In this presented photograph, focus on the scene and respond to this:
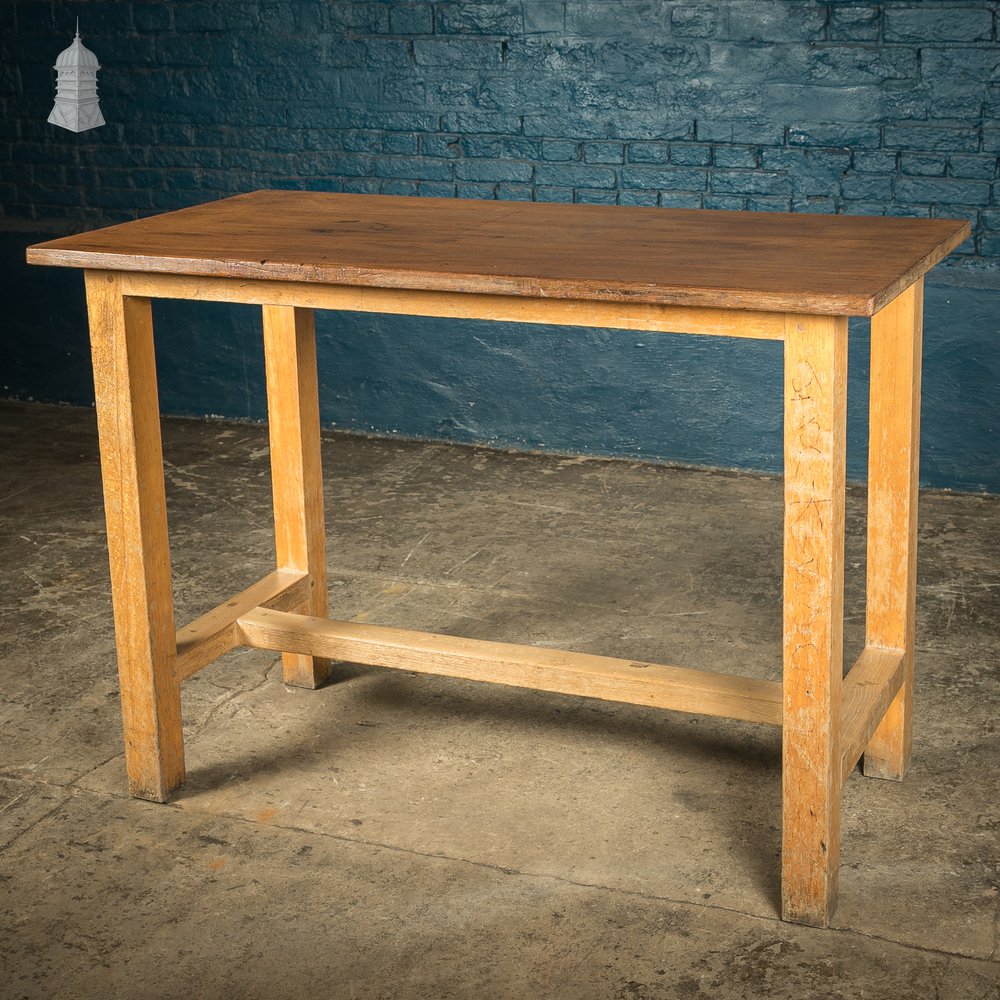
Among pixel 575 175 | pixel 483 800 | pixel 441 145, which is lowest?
pixel 483 800

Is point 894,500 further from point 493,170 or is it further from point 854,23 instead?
point 493,170

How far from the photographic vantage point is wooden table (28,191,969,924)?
218 centimetres

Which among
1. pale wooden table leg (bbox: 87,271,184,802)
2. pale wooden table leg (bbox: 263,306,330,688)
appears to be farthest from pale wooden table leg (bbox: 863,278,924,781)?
pale wooden table leg (bbox: 87,271,184,802)

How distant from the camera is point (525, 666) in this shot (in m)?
2.66

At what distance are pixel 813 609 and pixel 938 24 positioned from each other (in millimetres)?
2802

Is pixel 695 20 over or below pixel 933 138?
over

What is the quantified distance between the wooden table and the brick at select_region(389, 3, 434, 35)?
207cm

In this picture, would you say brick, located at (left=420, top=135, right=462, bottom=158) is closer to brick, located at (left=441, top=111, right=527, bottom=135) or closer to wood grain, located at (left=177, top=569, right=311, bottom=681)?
brick, located at (left=441, top=111, right=527, bottom=135)

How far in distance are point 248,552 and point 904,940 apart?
232cm

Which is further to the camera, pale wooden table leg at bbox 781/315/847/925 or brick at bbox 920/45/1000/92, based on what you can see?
brick at bbox 920/45/1000/92

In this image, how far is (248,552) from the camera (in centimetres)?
412

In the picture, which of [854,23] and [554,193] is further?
[554,193]

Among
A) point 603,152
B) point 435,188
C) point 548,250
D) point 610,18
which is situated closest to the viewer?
point 548,250

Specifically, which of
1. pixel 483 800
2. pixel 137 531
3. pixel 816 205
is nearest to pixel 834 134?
pixel 816 205
